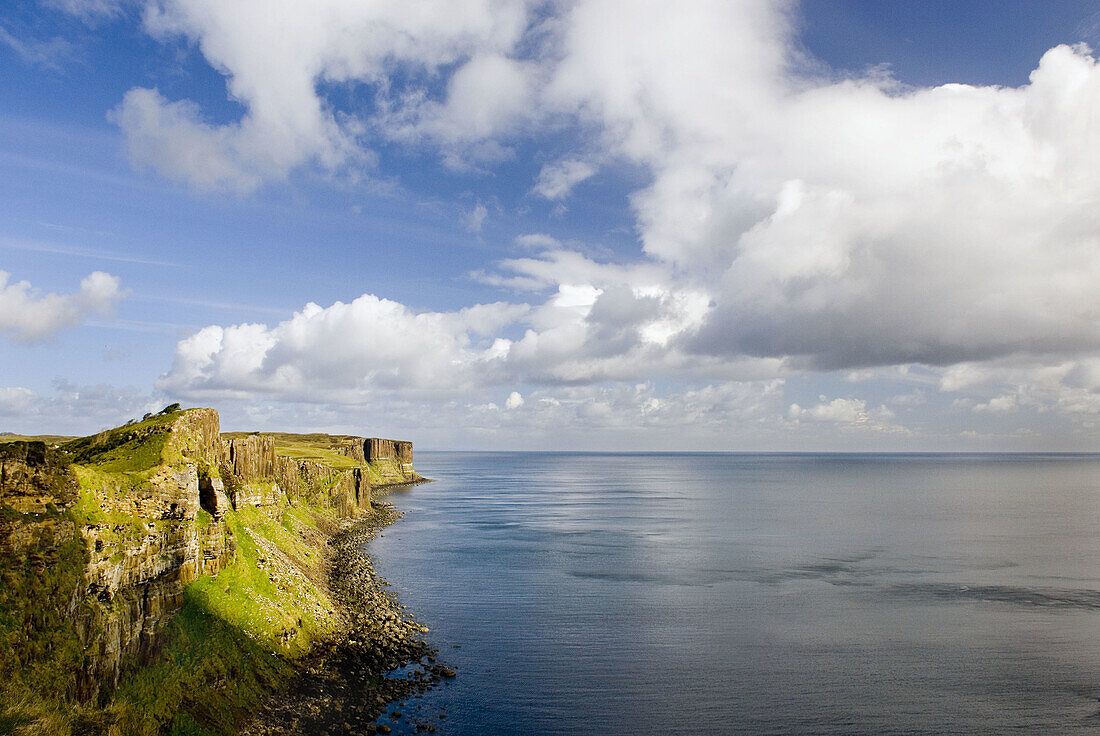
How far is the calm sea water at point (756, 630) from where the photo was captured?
149 feet

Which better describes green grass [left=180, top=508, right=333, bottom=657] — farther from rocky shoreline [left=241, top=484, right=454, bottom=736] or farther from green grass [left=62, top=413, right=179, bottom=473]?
green grass [left=62, top=413, right=179, bottom=473]

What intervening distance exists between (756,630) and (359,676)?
41.4m

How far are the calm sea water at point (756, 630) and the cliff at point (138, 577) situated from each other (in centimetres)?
1475

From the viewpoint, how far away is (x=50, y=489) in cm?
3666

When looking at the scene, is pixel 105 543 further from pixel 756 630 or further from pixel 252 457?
pixel 756 630

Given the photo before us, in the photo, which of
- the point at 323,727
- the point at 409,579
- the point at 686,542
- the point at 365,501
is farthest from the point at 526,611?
the point at 365,501

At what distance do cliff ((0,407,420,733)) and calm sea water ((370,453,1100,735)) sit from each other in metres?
14.7

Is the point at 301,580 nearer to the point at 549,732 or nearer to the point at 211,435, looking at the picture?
A: the point at 211,435

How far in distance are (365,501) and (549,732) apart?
400 ft

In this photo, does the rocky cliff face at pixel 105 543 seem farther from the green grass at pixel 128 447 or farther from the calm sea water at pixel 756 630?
the calm sea water at pixel 756 630

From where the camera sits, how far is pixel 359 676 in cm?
4853

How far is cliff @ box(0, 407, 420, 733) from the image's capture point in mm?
33875

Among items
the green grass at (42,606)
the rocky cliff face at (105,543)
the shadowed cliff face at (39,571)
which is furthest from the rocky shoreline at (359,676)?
the shadowed cliff face at (39,571)

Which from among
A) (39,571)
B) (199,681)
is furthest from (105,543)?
(199,681)
